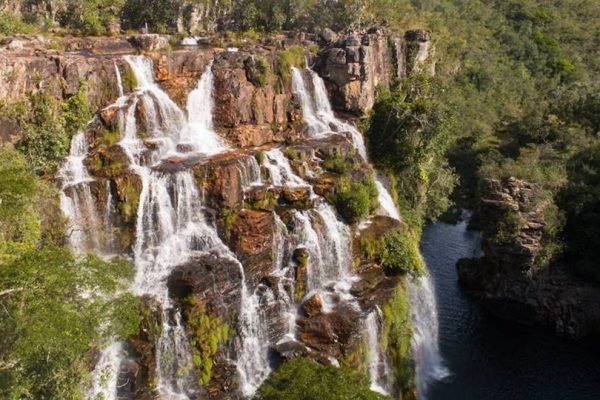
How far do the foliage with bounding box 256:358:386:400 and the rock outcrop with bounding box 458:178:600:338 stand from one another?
18.4 meters

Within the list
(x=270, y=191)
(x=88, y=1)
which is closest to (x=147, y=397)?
(x=270, y=191)

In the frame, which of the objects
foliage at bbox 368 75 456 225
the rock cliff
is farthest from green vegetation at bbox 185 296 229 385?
foliage at bbox 368 75 456 225

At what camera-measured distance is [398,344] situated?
24.9 metres

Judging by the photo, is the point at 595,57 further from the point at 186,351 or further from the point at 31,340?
the point at 31,340

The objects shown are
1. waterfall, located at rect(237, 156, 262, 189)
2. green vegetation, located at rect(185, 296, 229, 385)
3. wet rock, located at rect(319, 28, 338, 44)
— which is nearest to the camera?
green vegetation, located at rect(185, 296, 229, 385)

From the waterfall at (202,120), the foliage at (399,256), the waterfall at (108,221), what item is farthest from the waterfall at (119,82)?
the foliage at (399,256)

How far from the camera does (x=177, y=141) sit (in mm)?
29688

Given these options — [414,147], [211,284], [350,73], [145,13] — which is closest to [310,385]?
[211,284]

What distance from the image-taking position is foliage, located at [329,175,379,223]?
1113 inches

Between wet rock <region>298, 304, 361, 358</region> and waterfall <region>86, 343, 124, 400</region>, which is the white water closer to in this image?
waterfall <region>86, 343, 124, 400</region>

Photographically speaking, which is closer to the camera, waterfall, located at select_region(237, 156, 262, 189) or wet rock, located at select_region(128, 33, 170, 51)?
waterfall, located at select_region(237, 156, 262, 189)

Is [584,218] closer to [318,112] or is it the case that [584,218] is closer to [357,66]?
[357,66]

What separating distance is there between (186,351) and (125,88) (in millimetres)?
16323

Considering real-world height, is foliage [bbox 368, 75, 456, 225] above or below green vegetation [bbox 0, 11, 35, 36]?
below
